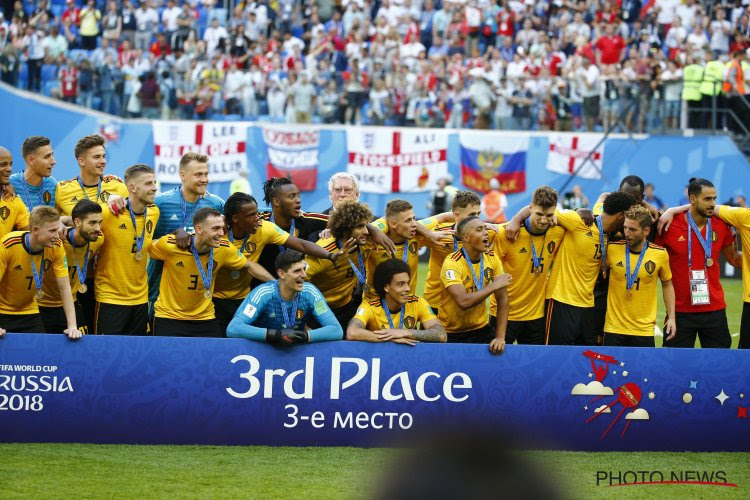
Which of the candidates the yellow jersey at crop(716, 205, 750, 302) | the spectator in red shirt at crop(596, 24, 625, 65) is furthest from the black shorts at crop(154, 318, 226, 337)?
the spectator in red shirt at crop(596, 24, 625, 65)

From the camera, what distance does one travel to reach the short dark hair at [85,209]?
810 centimetres

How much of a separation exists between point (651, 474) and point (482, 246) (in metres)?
2.17

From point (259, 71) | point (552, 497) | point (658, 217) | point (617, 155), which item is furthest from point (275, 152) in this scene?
point (552, 497)

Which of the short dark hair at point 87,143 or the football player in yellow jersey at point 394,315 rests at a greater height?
the short dark hair at point 87,143

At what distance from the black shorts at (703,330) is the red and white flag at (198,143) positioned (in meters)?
18.2

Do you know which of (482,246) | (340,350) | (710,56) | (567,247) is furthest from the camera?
(710,56)

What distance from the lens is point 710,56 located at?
24812mm

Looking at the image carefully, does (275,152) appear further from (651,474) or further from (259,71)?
(651,474)

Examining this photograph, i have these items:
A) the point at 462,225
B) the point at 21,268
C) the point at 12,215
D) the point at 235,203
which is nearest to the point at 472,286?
the point at 462,225

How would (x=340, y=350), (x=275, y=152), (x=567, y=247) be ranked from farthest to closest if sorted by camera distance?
(x=275, y=152), (x=567, y=247), (x=340, y=350)

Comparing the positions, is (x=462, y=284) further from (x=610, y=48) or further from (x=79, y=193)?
(x=610, y=48)

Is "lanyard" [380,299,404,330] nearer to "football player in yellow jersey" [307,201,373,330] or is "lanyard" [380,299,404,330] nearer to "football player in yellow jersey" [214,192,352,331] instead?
"football player in yellow jersey" [307,201,373,330]

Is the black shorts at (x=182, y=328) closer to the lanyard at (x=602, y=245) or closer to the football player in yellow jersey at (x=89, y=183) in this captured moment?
the football player in yellow jersey at (x=89, y=183)

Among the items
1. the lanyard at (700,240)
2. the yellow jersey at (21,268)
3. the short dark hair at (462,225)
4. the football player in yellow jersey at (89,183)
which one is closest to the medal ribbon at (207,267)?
the yellow jersey at (21,268)
